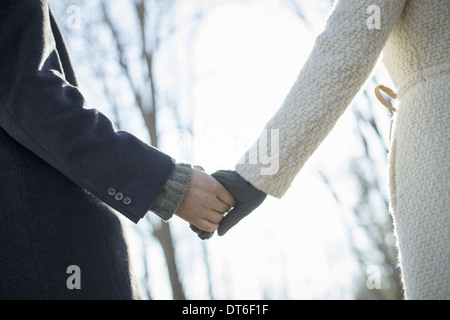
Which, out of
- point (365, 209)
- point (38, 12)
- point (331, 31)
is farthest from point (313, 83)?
point (365, 209)

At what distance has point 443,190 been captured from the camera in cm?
124

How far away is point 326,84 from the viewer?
4.63 ft

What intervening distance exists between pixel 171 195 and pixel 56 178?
32 centimetres

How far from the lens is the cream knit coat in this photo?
1.28m

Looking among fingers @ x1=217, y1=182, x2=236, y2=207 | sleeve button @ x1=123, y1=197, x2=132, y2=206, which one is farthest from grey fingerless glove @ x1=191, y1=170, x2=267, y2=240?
sleeve button @ x1=123, y1=197, x2=132, y2=206

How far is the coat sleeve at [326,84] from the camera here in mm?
1401

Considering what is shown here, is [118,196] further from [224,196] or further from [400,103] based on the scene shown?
[400,103]

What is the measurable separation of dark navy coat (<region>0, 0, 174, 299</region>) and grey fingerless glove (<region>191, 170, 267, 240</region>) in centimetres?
17

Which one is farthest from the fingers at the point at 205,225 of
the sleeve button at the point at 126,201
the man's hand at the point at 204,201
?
the sleeve button at the point at 126,201

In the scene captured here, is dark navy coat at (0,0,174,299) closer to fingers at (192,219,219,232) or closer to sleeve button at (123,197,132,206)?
sleeve button at (123,197,132,206)

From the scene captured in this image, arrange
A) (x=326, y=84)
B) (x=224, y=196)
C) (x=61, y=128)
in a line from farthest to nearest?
(x=224, y=196) → (x=61, y=128) → (x=326, y=84)

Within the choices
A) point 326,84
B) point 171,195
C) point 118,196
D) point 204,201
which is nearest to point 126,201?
point 118,196

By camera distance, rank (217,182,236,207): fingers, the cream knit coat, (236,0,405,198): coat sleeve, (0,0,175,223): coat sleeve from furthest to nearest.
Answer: (217,182,236,207): fingers → (0,0,175,223): coat sleeve → (236,0,405,198): coat sleeve → the cream knit coat
